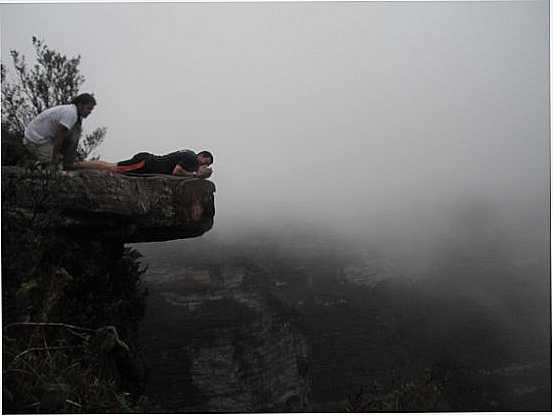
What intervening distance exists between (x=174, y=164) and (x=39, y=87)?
101cm

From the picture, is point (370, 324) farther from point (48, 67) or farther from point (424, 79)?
point (48, 67)

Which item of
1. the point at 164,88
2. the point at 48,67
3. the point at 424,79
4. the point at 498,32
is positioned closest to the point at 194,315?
the point at 164,88

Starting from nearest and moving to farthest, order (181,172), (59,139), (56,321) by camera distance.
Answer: (56,321) < (59,139) < (181,172)

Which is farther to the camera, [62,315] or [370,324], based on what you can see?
[370,324]

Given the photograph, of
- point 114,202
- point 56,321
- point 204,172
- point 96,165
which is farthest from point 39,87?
point 56,321

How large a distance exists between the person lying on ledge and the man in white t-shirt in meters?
0.36

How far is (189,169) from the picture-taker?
16.4 ft

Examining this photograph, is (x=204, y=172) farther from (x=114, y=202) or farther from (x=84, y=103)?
(x=84, y=103)

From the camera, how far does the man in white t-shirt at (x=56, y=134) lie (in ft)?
15.9

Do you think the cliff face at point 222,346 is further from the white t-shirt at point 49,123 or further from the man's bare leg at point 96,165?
the white t-shirt at point 49,123

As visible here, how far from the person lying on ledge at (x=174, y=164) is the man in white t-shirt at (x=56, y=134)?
364mm

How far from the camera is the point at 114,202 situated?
4.78m

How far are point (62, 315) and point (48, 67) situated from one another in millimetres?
1613

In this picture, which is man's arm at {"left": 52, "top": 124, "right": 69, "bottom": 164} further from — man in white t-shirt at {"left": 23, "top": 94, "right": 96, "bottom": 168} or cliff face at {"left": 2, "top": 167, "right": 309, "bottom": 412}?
cliff face at {"left": 2, "top": 167, "right": 309, "bottom": 412}
